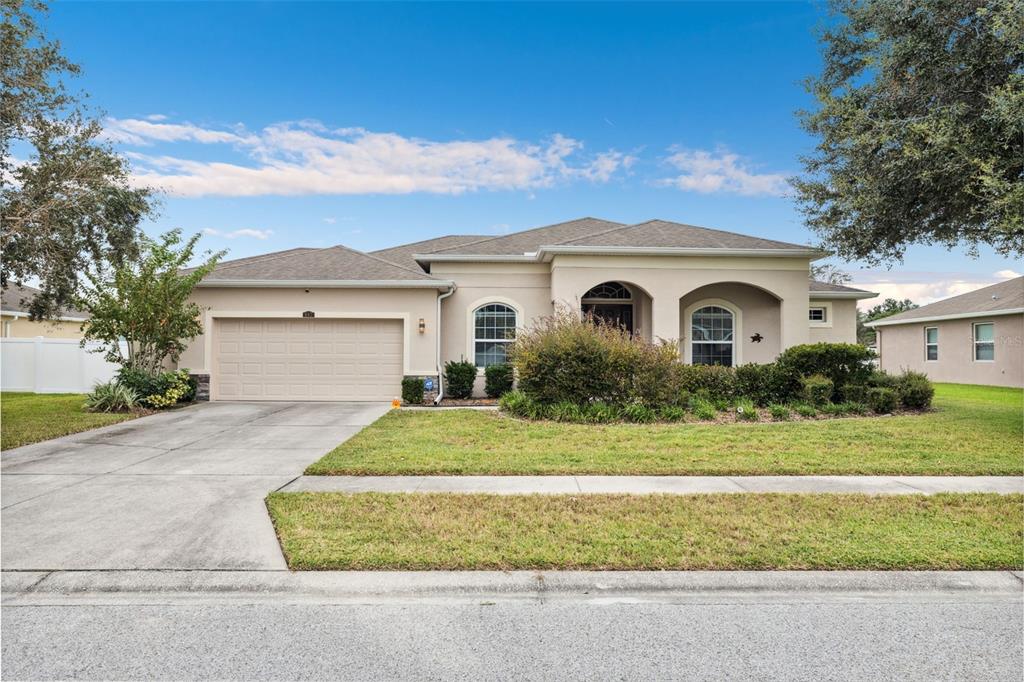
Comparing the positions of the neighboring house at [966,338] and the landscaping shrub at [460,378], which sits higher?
the neighboring house at [966,338]

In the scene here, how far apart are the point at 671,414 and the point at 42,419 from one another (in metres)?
12.2

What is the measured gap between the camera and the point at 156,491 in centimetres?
587

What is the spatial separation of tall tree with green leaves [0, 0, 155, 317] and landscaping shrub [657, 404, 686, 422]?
39.3 ft

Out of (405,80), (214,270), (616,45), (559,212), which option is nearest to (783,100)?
(616,45)

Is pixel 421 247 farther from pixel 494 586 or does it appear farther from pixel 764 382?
pixel 494 586

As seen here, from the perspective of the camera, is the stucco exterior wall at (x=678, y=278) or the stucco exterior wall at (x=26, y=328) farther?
the stucco exterior wall at (x=26, y=328)

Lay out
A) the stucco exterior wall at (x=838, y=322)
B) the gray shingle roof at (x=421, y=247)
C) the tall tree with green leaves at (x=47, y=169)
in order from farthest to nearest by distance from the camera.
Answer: the gray shingle roof at (x=421, y=247) → the stucco exterior wall at (x=838, y=322) → the tall tree with green leaves at (x=47, y=169)

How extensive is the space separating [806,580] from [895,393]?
32.2 ft

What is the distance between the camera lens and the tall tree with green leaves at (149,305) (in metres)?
11.9

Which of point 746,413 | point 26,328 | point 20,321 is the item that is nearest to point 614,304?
point 746,413

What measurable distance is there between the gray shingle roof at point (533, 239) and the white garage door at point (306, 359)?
3.26m

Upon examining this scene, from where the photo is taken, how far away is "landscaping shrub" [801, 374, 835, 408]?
11.4 metres

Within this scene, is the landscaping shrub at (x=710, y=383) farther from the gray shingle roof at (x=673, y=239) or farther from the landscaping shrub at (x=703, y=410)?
the gray shingle roof at (x=673, y=239)

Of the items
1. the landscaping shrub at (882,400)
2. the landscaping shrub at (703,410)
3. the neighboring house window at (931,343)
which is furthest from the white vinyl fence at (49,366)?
the neighboring house window at (931,343)
